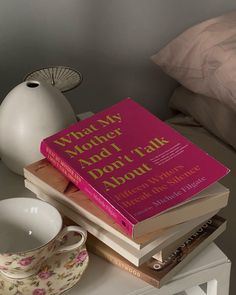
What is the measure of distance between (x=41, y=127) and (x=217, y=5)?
664 mm

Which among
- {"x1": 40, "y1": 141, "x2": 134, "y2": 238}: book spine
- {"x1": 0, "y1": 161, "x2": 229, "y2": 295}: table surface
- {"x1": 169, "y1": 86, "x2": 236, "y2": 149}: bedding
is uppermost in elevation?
{"x1": 40, "y1": 141, "x2": 134, "y2": 238}: book spine

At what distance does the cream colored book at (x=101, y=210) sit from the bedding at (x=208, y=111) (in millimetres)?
485

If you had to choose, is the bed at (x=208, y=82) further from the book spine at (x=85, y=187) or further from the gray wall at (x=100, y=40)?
the book spine at (x=85, y=187)

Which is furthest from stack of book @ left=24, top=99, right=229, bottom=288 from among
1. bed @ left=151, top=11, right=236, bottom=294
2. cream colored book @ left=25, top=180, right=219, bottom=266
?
bed @ left=151, top=11, right=236, bottom=294

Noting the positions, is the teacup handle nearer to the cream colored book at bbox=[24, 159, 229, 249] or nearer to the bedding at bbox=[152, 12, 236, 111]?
the cream colored book at bbox=[24, 159, 229, 249]

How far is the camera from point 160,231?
0.77m

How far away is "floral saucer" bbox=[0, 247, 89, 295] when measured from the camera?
2.51 feet

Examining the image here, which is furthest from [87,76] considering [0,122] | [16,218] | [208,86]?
[16,218]

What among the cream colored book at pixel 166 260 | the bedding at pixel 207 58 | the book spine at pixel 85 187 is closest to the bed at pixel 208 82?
the bedding at pixel 207 58

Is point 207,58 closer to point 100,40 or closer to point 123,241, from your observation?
point 100,40

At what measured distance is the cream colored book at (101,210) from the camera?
76 cm

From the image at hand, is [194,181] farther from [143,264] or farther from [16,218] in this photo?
[16,218]

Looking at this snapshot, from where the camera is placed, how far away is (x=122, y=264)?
0.81m

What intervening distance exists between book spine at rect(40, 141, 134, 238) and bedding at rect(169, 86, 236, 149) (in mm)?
534
